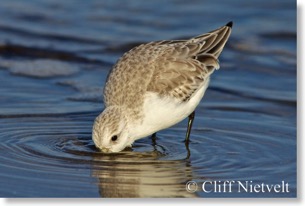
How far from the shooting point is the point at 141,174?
7984mm

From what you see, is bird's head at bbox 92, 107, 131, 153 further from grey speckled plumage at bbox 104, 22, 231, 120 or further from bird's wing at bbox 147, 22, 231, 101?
bird's wing at bbox 147, 22, 231, 101

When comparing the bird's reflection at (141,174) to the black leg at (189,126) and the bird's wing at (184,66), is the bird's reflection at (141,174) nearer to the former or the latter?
the black leg at (189,126)

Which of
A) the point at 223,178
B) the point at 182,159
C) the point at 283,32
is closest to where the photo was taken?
the point at 223,178

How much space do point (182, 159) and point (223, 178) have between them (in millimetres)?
681

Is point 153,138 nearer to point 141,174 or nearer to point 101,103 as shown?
point 141,174

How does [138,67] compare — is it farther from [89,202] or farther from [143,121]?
[89,202]

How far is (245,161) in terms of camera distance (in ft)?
27.6

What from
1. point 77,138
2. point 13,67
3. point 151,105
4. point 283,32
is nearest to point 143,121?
point 151,105

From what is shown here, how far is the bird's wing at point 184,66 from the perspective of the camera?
29.0 feet

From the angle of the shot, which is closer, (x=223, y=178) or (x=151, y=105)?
(x=223, y=178)

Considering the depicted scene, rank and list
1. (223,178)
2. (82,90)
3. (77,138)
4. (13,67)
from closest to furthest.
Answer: (223,178)
(77,138)
(82,90)
(13,67)

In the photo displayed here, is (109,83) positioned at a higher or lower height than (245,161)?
higher

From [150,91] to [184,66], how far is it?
59 centimetres

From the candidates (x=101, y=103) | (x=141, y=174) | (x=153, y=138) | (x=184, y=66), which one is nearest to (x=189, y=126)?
(x=153, y=138)
